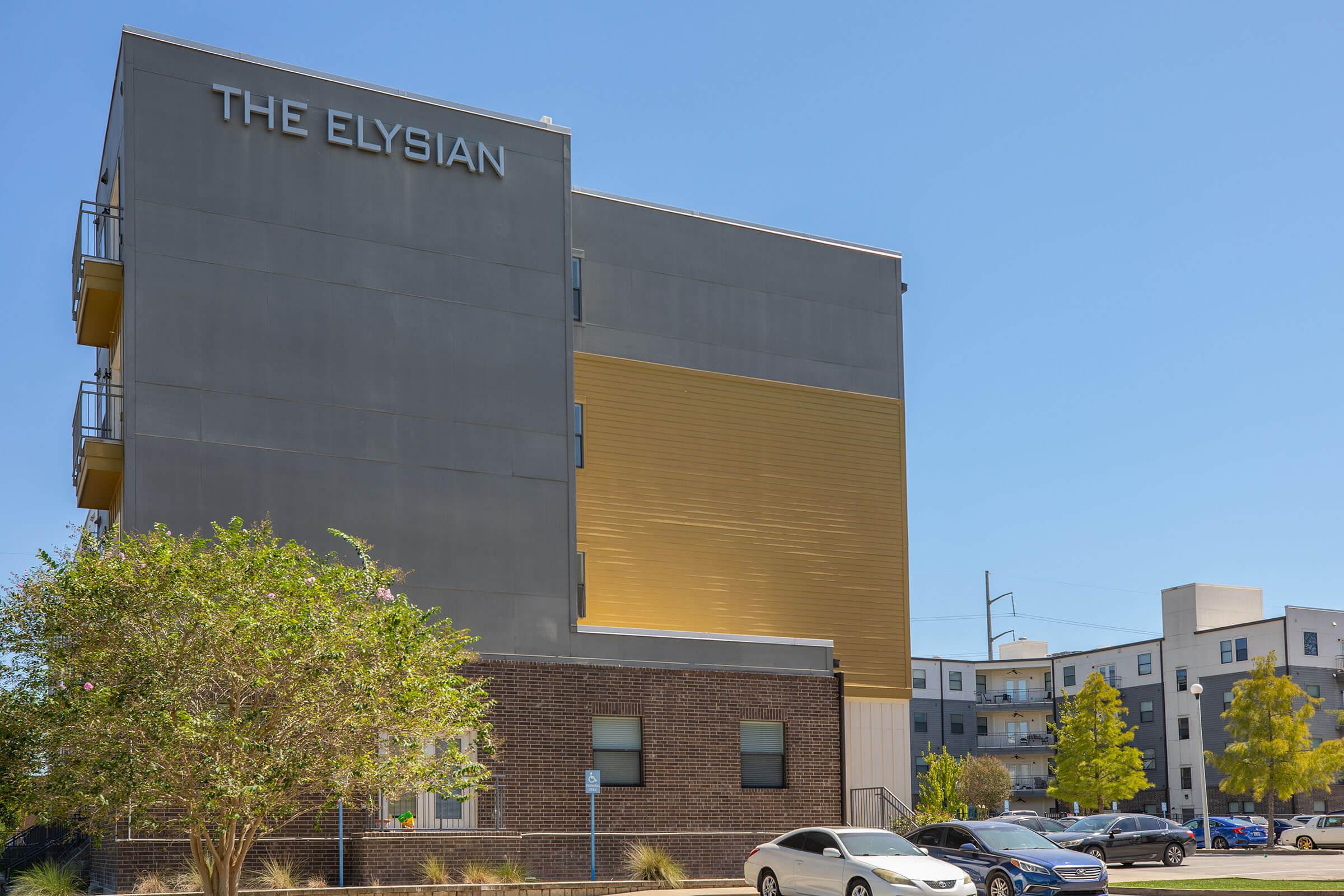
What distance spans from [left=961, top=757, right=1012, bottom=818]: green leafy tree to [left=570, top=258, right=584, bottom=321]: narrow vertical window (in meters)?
55.9

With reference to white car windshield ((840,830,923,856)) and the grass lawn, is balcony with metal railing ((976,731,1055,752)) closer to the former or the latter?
the grass lawn

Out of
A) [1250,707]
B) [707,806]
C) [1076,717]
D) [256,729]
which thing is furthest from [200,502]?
[1076,717]

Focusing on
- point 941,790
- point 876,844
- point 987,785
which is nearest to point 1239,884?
point 876,844

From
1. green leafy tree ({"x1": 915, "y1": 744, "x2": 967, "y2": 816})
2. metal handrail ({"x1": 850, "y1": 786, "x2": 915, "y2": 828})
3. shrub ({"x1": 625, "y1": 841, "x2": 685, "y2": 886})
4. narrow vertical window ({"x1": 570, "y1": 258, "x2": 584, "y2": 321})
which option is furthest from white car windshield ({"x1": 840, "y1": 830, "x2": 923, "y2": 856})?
narrow vertical window ({"x1": 570, "y1": 258, "x2": 584, "y2": 321})

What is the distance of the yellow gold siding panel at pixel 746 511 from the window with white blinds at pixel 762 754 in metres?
2.64

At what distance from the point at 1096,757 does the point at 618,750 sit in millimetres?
43788

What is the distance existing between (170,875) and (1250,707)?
46.7 meters

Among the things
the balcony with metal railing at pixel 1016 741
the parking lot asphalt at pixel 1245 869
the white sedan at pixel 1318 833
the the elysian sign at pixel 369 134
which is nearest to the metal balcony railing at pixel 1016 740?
the balcony with metal railing at pixel 1016 741

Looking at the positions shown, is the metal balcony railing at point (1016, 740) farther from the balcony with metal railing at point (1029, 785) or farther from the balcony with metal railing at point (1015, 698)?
the balcony with metal railing at point (1029, 785)

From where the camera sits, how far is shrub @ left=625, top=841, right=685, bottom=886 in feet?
90.1

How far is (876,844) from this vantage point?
2291 cm

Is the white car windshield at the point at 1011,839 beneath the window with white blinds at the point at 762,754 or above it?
beneath

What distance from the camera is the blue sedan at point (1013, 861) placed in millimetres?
23578

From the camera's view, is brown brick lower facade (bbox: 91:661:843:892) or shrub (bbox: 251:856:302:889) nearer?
shrub (bbox: 251:856:302:889)
